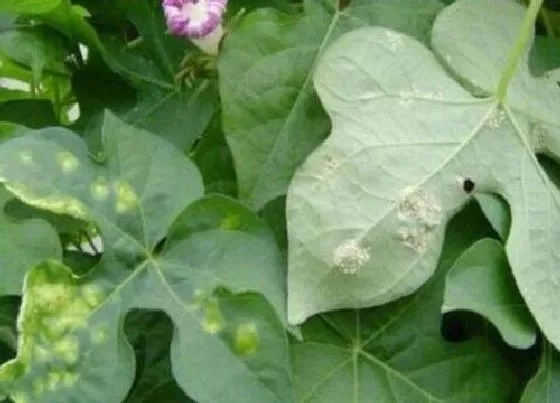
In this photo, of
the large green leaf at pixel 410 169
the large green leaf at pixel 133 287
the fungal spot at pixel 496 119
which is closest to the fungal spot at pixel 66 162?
the large green leaf at pixel 133 287

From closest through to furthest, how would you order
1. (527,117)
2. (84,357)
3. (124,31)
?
(84,357)
(527,117)
(124,31)

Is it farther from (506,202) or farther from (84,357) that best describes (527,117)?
(84,357)

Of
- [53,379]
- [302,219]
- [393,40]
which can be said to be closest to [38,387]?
[53,379]

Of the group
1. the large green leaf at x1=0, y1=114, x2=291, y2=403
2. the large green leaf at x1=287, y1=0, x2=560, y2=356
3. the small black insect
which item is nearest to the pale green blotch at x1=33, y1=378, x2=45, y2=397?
the large green leaf at x1=0, y1=114, x2=291, y2=403

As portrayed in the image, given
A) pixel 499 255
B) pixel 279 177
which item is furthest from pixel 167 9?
pixel 499 255

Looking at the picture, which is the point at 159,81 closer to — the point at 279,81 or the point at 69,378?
the point at 279,81

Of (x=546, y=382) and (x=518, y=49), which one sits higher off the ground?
(x=518, y=49)
